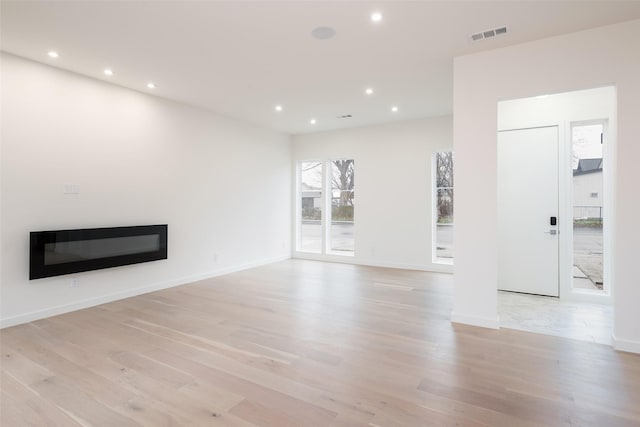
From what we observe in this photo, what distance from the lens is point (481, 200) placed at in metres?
3.63

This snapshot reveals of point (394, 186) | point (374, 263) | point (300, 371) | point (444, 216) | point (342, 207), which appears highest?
point (394, 186)

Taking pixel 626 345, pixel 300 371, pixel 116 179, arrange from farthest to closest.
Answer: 1. pixel 116 179
2. pixel 626 345
3. pixel 300 371

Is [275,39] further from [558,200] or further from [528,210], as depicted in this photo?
[558,200]

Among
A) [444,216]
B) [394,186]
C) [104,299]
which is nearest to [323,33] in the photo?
[394,186]

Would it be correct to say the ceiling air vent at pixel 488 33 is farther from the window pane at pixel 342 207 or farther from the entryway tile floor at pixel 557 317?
the window pane at pixel 342 207

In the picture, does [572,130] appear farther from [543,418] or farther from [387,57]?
[543,418]

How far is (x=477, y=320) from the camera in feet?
11.9

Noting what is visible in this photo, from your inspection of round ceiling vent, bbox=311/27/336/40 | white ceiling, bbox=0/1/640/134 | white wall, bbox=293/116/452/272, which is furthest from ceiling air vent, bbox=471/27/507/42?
white wall, bbox=293/116/452/272

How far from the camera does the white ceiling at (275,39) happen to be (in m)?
2.81

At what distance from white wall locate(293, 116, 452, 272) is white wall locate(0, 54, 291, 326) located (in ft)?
7.00

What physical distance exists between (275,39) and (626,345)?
4.34 metres

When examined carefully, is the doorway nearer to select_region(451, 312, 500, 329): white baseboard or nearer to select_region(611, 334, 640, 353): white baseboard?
select_region(451, 312, 500, 329): white baseboard

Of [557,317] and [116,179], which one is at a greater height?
[116,179]

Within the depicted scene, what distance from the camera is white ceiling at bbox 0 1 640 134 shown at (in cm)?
281
